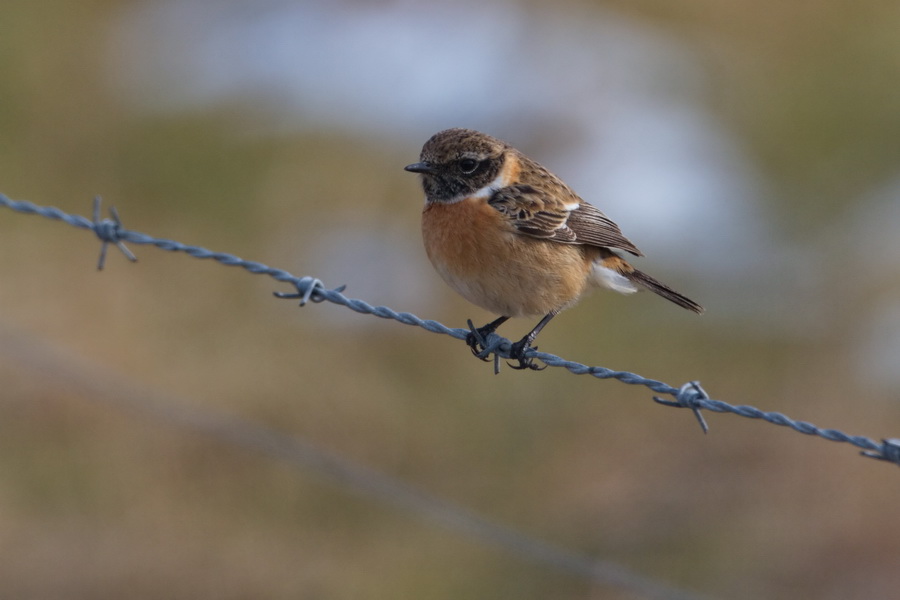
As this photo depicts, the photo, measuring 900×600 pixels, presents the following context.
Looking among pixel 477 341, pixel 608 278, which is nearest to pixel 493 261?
pixel 477 341

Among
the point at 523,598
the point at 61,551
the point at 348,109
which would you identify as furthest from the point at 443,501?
the point at 348,109

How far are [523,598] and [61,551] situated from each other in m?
3.08

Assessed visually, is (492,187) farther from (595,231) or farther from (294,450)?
(294,450)

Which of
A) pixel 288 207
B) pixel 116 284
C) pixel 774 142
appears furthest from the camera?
pixel 774 142

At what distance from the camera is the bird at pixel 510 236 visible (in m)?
5.65

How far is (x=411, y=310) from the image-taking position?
1072 centimetres

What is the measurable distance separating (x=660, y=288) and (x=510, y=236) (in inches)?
39.7

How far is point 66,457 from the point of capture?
27.5 ft

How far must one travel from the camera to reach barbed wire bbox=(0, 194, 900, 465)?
380 centimetres

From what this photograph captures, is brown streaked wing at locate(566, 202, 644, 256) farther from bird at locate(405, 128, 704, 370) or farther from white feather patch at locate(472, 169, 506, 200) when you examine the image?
white feather patch at locate(472, 169, 506, 200)

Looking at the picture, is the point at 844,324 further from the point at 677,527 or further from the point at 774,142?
the point at 774,142

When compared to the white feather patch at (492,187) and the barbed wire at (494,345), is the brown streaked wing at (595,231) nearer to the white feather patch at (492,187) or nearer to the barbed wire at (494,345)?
the white feather patch at (492,187)

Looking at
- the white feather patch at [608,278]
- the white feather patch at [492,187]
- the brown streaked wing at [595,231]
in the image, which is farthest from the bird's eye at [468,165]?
the white feather patch at [608,278]

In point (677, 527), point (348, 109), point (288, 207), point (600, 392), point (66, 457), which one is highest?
point (348, 109)
